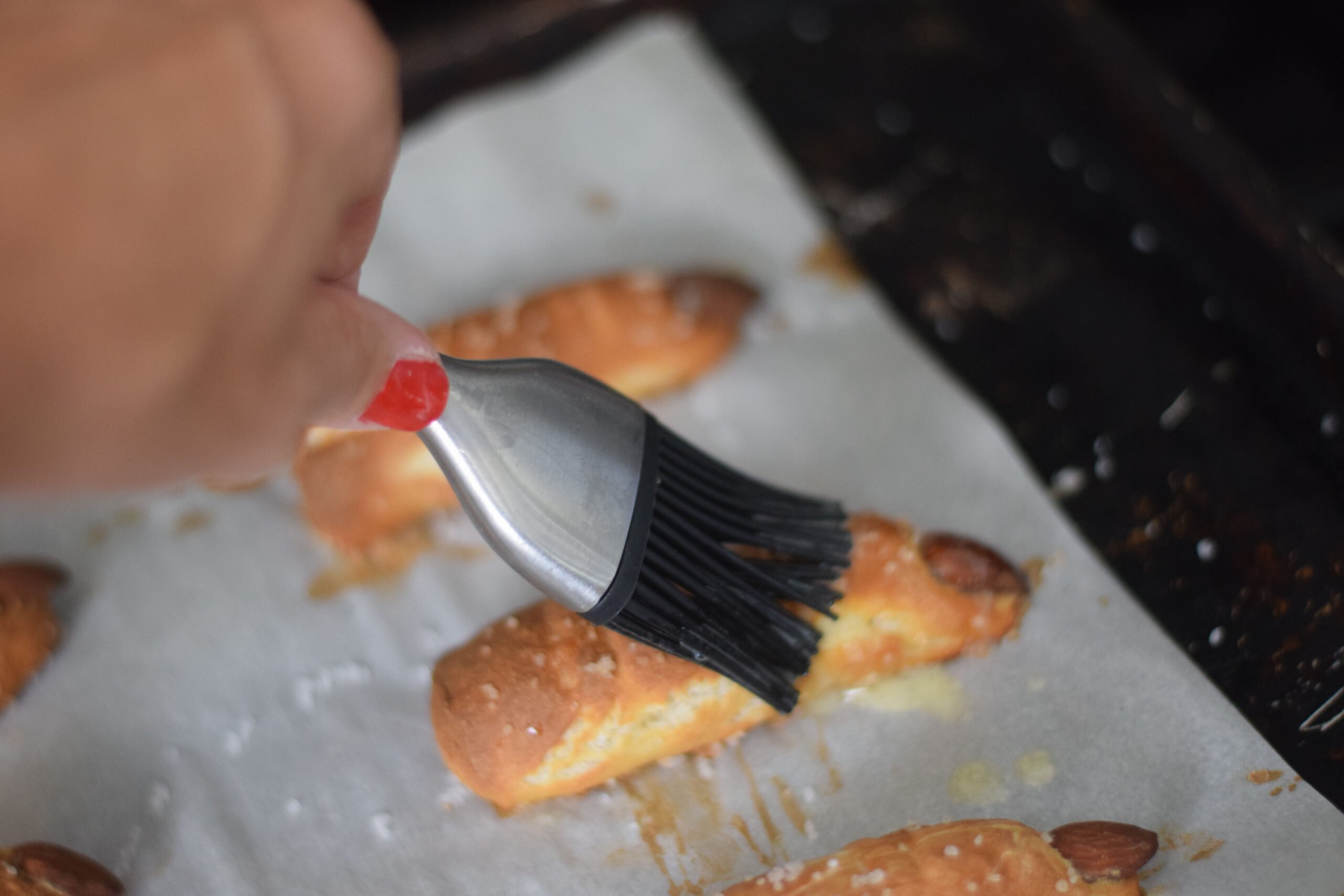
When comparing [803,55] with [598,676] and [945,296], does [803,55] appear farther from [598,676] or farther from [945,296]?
[598,676]

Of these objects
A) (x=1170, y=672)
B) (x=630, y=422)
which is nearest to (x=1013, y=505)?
(x=1170, y=672)

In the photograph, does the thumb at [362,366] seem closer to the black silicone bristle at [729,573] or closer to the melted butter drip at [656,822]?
the black silicone bristle at [729,573]

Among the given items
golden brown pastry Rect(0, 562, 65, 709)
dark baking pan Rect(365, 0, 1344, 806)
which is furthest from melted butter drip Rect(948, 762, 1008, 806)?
golden brown pastry Rect(0, 562, 65, 709)

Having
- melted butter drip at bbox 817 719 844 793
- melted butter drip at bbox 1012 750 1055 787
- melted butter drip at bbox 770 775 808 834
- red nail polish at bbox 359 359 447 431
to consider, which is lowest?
melted butter drip at bbox 770 775 808 834

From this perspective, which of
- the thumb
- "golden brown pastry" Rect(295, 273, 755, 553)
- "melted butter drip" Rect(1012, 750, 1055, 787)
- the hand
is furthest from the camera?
"golden brown pastry" Rect(295, 273, 755, 553)

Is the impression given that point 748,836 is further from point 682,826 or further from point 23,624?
point 23,624

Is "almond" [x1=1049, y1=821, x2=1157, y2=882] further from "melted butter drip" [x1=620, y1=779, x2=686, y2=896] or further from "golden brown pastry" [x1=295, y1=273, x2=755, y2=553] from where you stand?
"golden brown pastry" [x1=295, y1=273, x2=755, y2=553]

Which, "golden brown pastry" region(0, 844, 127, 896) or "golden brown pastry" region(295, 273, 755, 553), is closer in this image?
"golden brown pastry" region(0, 844, 127, 896)
